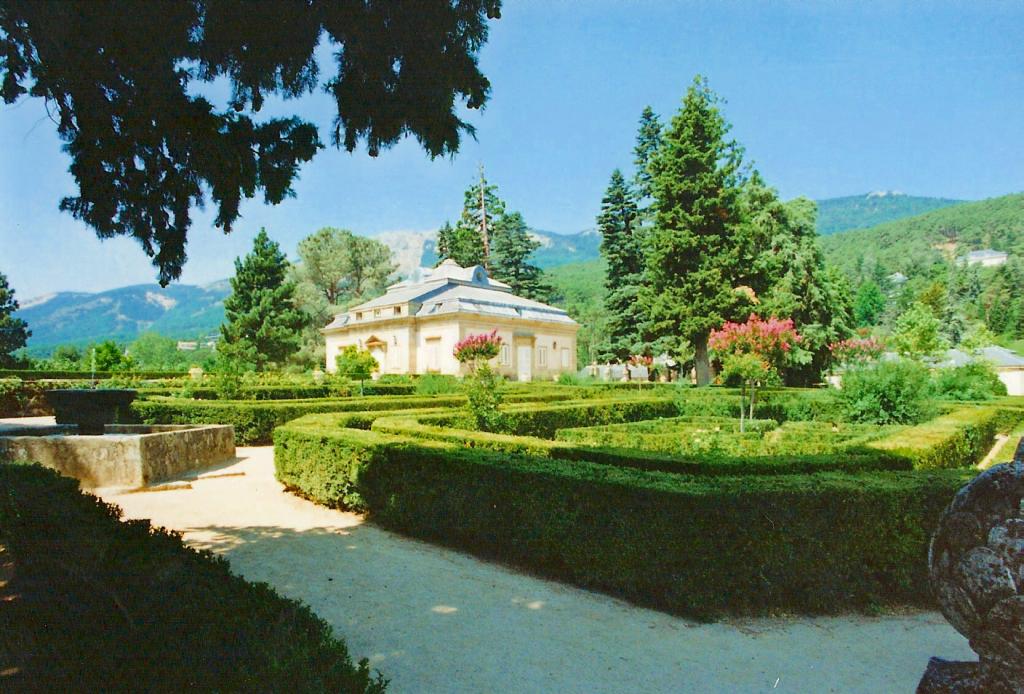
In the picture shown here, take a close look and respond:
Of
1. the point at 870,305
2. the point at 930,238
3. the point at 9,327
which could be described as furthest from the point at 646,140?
the point at 930,238

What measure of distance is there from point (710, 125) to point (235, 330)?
30.5m

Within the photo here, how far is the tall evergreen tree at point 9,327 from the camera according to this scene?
3647 centimetres

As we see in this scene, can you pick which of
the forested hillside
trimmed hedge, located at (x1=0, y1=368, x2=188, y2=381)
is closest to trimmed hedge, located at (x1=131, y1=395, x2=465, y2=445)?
trimmed hedge, located at (x1=0, y1=368, x2=188, y2=381)

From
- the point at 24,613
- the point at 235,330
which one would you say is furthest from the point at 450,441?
the point at 235,330

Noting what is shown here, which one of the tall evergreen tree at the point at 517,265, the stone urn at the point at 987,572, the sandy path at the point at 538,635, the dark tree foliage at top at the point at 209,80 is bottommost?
the sandy path at the point at 538,635

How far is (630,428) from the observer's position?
12.1m

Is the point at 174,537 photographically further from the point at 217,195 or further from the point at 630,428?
the point at 630,428

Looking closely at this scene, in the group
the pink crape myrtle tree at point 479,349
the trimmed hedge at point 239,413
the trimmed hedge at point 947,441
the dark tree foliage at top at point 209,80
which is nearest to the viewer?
the dark tree foliage at top at point 209,80

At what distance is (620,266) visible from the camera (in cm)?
3600

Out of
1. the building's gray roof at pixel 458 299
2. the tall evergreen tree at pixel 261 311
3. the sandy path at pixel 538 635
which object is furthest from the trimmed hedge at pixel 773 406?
the tall evergreen tree at pixel 261 311

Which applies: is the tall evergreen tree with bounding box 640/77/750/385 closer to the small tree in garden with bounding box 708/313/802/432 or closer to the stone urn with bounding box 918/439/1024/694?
the small tree in garden with bounding box 708/313/802/432

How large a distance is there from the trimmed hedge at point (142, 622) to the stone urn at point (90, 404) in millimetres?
5707

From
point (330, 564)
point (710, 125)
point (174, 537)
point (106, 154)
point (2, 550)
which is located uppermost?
point (710, 125)

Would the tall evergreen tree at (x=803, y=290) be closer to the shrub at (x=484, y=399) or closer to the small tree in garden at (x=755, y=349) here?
the small tree in garden at (x=755, y=349)
